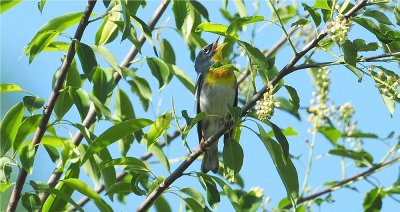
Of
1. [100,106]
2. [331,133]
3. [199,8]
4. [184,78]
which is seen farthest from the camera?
[331,133]

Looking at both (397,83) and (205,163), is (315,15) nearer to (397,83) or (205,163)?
(397,83)

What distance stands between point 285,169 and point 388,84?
0.57m

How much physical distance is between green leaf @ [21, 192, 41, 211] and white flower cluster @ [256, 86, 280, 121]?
39.2 inches

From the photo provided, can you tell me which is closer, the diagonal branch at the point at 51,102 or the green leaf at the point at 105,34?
the diagonal branch at the point at 51,102

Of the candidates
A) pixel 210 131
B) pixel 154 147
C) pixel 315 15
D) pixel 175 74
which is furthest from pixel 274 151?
pixel 210 131

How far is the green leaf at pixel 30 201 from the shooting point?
3.36m

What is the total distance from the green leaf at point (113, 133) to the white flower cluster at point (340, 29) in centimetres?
89

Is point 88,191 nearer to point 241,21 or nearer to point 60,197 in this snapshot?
point 60,197

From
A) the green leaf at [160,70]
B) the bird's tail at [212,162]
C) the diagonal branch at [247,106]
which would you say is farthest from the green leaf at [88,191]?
the bird's tail at [212,162]

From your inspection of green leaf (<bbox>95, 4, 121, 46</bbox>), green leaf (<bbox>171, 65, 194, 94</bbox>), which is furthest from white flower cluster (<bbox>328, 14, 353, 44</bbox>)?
green leaf (<bbox>171, 65, 194, 94</bbox>)

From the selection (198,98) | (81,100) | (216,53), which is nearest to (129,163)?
(81,100)

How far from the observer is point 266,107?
301 cm

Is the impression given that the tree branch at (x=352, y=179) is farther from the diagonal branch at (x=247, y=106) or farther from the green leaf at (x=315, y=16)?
the green leaf at (x=315, y=16)

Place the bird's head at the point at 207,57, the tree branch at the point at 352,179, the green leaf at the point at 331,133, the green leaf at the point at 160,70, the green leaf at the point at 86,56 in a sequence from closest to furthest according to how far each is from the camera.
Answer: the green leaf at the point at 86,56 → the green leaf at the point at 160,70 → the tree branch at the point at 352,179 → the green leaf at the point at 331,133 → the bird's head at the point at 207,57
